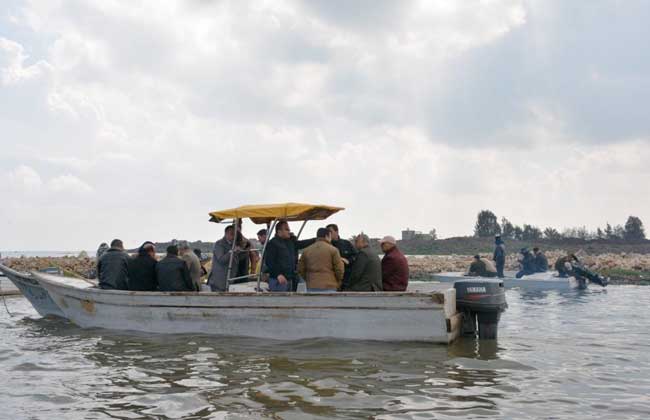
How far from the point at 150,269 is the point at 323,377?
5791 millimetres

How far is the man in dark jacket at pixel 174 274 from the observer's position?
11.8m

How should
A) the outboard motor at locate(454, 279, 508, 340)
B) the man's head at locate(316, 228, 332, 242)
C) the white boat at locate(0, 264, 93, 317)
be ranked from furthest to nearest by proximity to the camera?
the white boat at locate(0, 264, 93, 317)
the man's head at locate(316, 228, 332, 242)
the outboard motor at locate(454, 279, 508, 340)

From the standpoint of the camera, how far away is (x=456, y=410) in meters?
6.32

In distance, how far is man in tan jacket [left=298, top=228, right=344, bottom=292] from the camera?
1068cm

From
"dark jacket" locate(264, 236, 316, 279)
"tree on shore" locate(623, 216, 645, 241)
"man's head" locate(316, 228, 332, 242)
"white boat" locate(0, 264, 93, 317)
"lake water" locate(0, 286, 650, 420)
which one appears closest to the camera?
"lake water" locate(0, 286, 650, 420)

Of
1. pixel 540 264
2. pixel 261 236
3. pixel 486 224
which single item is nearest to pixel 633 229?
pixel 486 224

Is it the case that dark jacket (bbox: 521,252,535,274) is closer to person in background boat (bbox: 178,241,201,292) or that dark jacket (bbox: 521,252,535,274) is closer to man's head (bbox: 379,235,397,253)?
man's head (bbox: 379,235,397,253)

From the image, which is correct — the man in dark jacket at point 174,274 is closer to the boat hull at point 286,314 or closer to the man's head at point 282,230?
the boat hull at point 286,314

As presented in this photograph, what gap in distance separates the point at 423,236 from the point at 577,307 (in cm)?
7590

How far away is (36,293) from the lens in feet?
52.3

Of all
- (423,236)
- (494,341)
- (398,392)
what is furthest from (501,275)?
(423,236)

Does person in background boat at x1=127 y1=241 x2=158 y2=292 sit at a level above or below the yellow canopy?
below

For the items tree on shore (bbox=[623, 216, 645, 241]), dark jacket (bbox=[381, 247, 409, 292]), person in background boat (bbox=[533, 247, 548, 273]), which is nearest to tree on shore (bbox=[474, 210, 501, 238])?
tree on shore (bbox=[623, 216, 645, 241])

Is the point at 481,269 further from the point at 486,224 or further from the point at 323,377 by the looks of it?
the point at 486,224
